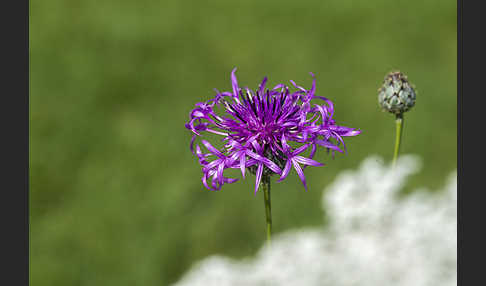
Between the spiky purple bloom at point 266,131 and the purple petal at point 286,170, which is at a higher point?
the spiky purple bloom at point 266,131

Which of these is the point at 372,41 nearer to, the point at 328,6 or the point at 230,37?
the point at 328,6

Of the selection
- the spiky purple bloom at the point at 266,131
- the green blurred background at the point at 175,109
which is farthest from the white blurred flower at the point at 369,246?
the green blurred background at the point at 175,109

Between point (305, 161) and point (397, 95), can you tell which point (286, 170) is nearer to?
point (305, 161)

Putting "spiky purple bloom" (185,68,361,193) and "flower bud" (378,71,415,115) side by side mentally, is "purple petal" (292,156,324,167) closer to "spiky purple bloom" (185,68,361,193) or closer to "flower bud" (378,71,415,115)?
"spiky purple bloom" (185,68,361,193)

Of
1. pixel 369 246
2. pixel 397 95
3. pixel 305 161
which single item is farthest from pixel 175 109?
pixel 305 161

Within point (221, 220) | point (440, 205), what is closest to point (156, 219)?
point (221, 220)

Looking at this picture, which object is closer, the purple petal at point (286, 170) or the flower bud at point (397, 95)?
the purple petal at point (286, 170)

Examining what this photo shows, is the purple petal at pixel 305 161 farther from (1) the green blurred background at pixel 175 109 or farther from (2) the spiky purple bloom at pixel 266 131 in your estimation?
(1) the green blurred background at pixel 175 109
